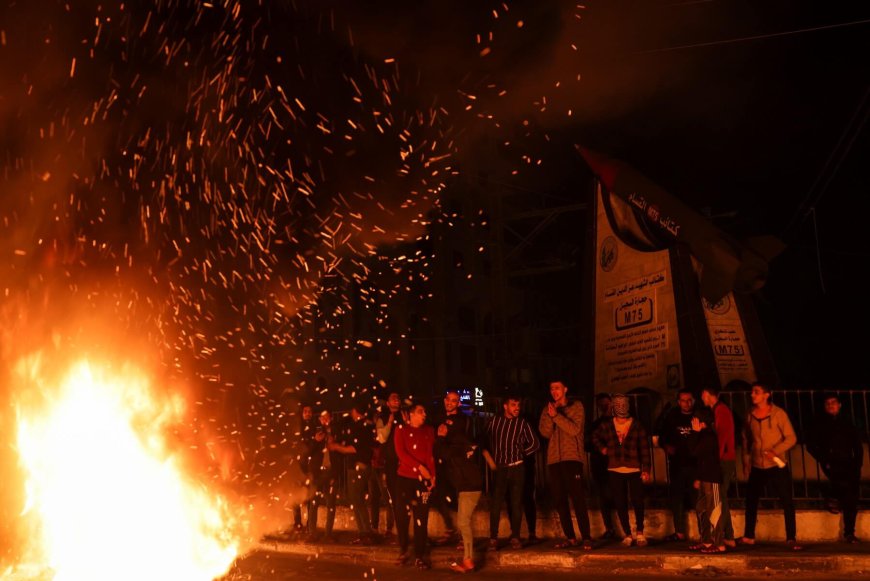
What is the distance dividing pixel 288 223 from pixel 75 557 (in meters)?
16.2

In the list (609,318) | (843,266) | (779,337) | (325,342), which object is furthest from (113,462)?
(325,342)

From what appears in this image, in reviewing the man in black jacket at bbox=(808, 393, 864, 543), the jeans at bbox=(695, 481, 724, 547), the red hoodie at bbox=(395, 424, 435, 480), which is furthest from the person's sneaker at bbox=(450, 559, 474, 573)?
the man in black jacket at bbox=(808, 393, 864, 543)

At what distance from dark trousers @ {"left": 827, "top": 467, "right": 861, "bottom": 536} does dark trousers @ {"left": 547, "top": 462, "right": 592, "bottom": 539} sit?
265cm

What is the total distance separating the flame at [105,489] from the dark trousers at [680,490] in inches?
197

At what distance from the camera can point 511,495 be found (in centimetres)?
1155

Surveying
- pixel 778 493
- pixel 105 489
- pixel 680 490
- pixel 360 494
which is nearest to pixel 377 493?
pixel 360 494

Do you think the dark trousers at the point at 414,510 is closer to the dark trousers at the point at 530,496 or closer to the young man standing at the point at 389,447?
the young man standing at the point at 389,447

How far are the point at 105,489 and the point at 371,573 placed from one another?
10.5 feet

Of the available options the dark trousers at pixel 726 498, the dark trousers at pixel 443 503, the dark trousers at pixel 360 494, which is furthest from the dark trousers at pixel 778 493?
the dark trousers at pixel 360 494

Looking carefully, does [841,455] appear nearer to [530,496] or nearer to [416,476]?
[530,496]

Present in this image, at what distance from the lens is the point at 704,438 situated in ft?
34.0

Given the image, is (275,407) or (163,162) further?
(275,407)

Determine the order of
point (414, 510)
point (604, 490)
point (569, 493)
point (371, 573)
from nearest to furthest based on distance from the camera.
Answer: point (371, 573) < point (414, 510) < point (569, 493) < point (604, 490)

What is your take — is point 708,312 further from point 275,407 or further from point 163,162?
point 275,407
